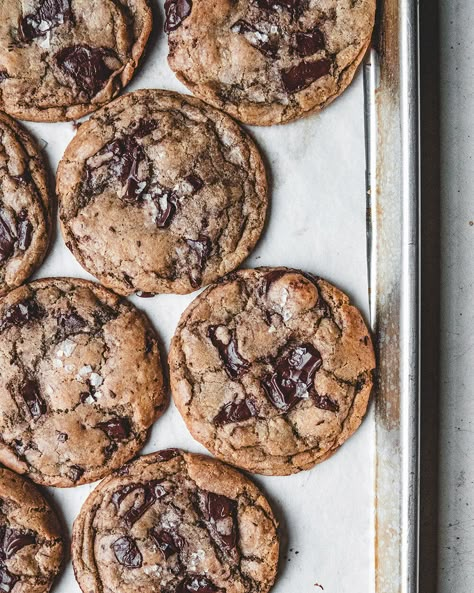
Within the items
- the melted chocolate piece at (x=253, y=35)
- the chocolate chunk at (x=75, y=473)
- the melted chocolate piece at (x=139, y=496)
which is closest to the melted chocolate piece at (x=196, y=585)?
the melted chocolate piece at (x=139, y=496)

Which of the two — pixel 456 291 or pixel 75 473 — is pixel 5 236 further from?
pixel 456 291

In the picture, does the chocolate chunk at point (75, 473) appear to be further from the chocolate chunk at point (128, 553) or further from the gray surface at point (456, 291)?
the gray surface at point (456, 291)

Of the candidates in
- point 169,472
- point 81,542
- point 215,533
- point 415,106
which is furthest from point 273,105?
point 81,542

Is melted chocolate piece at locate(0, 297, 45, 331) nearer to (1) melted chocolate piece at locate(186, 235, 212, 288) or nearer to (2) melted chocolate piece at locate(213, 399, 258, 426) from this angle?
(1) melted chocolate piece at locate(186, 235, 212, 288)

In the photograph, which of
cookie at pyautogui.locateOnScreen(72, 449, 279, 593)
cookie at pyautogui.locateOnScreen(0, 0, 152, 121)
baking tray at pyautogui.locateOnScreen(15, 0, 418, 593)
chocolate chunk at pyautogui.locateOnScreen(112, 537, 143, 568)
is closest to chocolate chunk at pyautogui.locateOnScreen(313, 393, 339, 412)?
baking tray at pyautogui.locateOnScreen(15, 0, 418, 593)

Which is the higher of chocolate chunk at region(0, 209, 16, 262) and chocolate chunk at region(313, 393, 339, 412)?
chocolate chunk at region(0, 209, 16, 262)

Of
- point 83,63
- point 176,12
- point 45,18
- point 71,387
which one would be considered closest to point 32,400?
point 71,387
